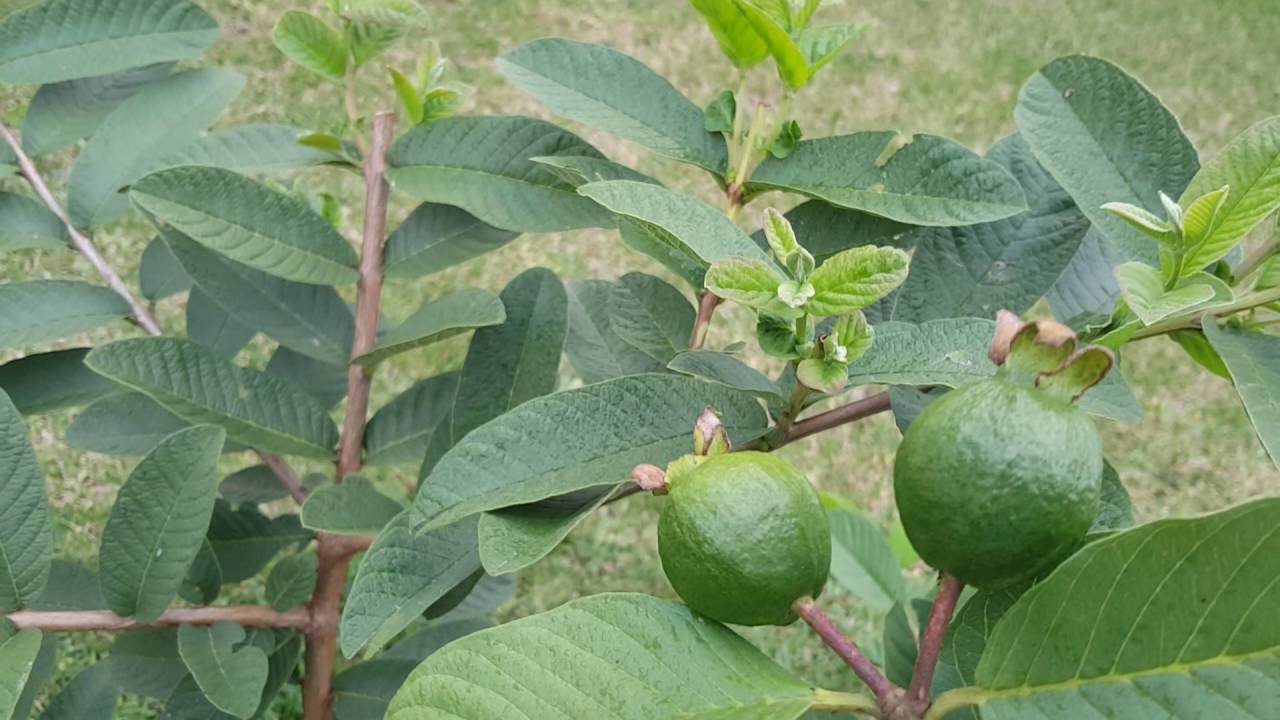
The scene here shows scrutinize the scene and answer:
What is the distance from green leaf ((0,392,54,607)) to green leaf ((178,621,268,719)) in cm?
14

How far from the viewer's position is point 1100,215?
0.73m

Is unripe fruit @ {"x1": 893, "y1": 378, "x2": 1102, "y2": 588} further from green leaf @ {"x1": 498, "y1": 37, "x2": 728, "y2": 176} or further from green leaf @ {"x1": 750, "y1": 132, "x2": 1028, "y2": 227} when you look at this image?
green leaf @ {"x1": 498, "y1": 37, "x2": 728, "y2": 176}

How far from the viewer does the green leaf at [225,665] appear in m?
0.87

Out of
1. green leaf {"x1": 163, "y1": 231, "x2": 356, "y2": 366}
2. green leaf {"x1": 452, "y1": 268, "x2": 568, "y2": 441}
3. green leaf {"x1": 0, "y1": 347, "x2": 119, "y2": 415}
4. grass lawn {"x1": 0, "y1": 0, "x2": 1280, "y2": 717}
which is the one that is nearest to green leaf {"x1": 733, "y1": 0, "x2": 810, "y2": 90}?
green leaf {"x1": 452, "y1": 268, "x2": 568, "y2": 441}

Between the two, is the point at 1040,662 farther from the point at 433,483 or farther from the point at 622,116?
the point at 622,116

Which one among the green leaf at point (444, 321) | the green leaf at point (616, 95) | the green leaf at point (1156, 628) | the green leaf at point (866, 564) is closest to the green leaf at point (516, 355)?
the green leaf at point (444, 321)

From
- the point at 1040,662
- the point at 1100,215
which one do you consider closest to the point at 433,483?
the point at 1040,662

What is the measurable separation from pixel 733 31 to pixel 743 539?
0.42 metres

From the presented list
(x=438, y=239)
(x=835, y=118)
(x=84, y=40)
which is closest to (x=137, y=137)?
(x=84, y=40)

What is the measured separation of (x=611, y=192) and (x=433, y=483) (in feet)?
0.70

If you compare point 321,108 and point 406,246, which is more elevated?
point 406,246

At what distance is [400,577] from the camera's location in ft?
2.43

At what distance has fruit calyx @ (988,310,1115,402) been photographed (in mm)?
486

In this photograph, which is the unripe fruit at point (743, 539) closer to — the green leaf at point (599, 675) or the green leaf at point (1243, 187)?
the green leaf at point (599, 675)
